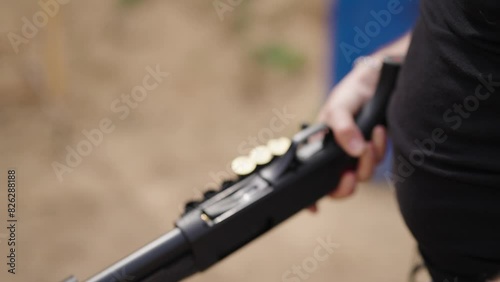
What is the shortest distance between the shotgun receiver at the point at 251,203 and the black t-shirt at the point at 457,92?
0.13 meters

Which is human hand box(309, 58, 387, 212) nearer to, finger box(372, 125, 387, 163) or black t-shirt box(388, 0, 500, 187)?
finger box(372, 125, 387, 163)

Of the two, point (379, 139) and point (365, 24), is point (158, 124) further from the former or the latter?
point (379, 139)

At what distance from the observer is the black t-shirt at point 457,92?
0.44m

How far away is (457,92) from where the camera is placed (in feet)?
1.52

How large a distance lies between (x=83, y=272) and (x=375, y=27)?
811 mm

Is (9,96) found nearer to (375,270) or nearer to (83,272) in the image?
(83,272)

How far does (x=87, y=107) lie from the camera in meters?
1.69

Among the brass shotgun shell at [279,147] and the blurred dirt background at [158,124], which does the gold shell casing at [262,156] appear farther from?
the blurred dirt background at [158,124]

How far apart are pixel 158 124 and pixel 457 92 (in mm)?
1238

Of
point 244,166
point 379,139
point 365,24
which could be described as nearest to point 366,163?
point 379,139

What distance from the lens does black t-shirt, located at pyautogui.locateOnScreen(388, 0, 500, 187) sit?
0.44m

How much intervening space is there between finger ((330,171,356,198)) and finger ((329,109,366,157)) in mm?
33

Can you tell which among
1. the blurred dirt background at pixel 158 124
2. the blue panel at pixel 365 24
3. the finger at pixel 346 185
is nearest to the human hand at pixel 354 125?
the finger at pixel 346 185

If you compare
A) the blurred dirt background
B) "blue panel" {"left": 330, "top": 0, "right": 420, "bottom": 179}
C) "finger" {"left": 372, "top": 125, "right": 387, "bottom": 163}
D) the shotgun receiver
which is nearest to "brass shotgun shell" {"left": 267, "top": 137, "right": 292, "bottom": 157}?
the shotgun receiver
